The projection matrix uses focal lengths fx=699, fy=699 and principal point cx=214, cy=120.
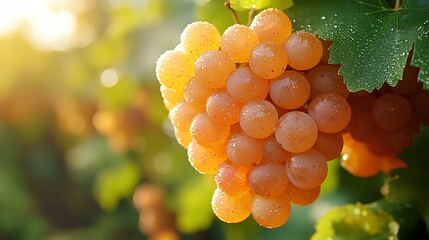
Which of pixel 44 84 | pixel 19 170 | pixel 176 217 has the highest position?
pixel 176 217

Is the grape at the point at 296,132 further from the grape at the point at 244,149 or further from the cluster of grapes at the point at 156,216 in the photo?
the cluster of grapes at the point at 156,216

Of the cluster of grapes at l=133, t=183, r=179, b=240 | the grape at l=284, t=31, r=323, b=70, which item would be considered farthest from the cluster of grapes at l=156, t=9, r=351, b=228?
the cluster of grapes at l=133, t=183, r=179, b=240

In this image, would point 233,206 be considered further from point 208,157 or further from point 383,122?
point 383,122

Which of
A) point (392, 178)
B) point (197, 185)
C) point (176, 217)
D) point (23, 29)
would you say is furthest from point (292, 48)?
point (23, 29)

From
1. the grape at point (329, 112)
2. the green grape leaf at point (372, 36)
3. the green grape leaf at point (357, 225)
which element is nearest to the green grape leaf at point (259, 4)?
the green grape leaf at point (372, 36)

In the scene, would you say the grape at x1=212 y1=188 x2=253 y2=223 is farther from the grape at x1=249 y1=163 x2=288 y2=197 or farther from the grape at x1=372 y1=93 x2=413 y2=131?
the grape at x1=372 y1=93 x2=413 y2=131

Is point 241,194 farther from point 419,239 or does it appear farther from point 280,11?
point 419,239
